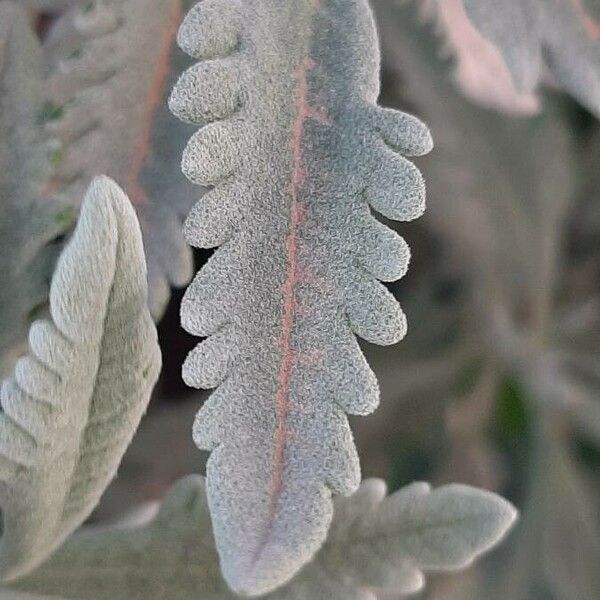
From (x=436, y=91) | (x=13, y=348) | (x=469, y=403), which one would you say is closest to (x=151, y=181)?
(x=13, y=348)

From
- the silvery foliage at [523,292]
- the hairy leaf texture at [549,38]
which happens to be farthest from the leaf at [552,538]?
the hairy leaf texture at [549,38]

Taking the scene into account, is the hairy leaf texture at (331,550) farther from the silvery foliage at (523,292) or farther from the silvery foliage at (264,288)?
the silvery foliage at (523,292)

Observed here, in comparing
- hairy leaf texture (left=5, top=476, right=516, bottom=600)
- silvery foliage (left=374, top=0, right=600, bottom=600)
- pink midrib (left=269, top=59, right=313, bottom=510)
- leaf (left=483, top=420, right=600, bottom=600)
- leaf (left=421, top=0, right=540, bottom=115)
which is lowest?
leaf (left=483, top=420, right=600, bottom=600)

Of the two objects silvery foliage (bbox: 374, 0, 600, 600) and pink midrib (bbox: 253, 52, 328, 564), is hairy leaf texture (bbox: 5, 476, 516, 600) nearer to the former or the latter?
pink midrib (bbox: 253, 52, 328, 564)

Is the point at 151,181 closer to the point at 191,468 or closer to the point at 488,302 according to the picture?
the point at 191,468

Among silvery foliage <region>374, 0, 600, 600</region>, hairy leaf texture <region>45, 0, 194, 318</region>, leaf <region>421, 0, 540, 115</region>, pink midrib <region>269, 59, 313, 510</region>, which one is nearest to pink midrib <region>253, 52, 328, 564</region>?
pink midrib <region>269, 59, 313, 510</region>

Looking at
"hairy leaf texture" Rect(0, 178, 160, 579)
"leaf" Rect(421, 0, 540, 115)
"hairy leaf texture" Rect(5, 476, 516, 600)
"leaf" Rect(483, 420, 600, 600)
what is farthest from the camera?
"leaf" Rect(483, 420, 600, 600)

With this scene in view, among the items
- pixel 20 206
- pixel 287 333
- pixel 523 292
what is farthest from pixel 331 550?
pixel 523 292
